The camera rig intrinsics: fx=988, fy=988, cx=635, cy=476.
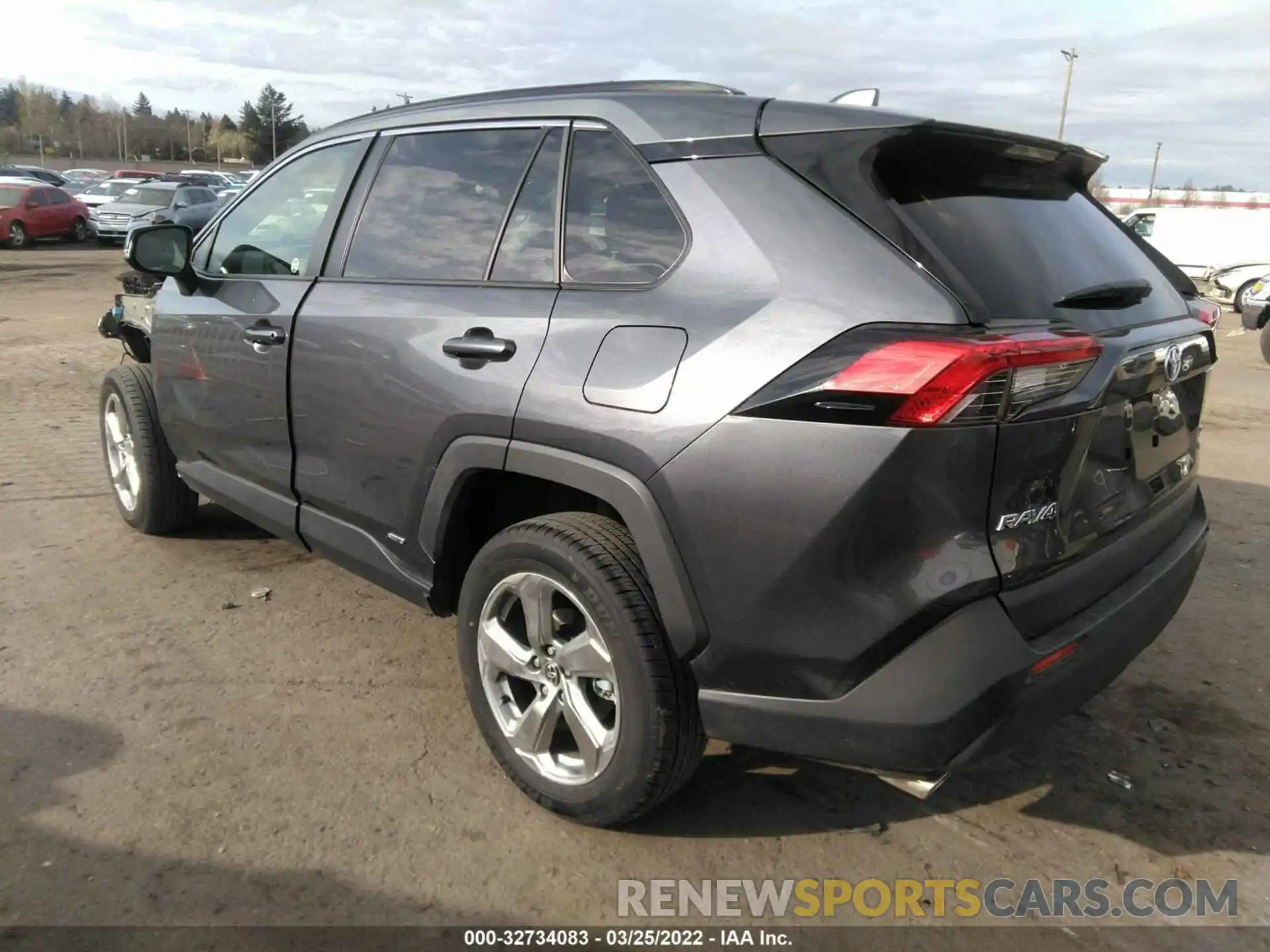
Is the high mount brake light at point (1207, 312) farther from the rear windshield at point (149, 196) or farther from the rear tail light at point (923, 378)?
the rear windshield at point (149, 196)

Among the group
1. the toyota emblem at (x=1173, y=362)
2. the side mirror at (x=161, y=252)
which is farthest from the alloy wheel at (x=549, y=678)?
the side mirror at (x=161, y=252)

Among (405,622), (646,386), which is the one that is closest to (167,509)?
(405,622)

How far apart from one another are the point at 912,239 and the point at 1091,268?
2.36 feet

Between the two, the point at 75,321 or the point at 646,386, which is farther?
the point at 75,321

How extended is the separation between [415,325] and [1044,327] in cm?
174

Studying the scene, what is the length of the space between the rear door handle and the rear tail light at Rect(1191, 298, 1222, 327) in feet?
9.64

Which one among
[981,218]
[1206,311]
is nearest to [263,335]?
[981,218]

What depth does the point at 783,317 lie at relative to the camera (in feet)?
7.07

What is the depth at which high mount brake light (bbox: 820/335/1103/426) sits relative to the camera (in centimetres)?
198

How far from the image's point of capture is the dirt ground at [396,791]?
250 cm

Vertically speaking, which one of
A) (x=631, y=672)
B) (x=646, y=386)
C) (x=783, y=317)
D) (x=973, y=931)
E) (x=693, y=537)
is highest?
(x=783, y=317)

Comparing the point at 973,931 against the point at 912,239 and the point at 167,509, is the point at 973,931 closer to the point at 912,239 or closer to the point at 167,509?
the point at 912,239

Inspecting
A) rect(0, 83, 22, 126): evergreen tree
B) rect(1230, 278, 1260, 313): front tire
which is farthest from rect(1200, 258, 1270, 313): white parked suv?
rect(0, 83, 22, 126): evergreen tree

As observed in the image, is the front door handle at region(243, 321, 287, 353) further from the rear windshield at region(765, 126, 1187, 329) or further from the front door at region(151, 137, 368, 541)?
the rear windshield at region(765, 126, 1187, 329)
